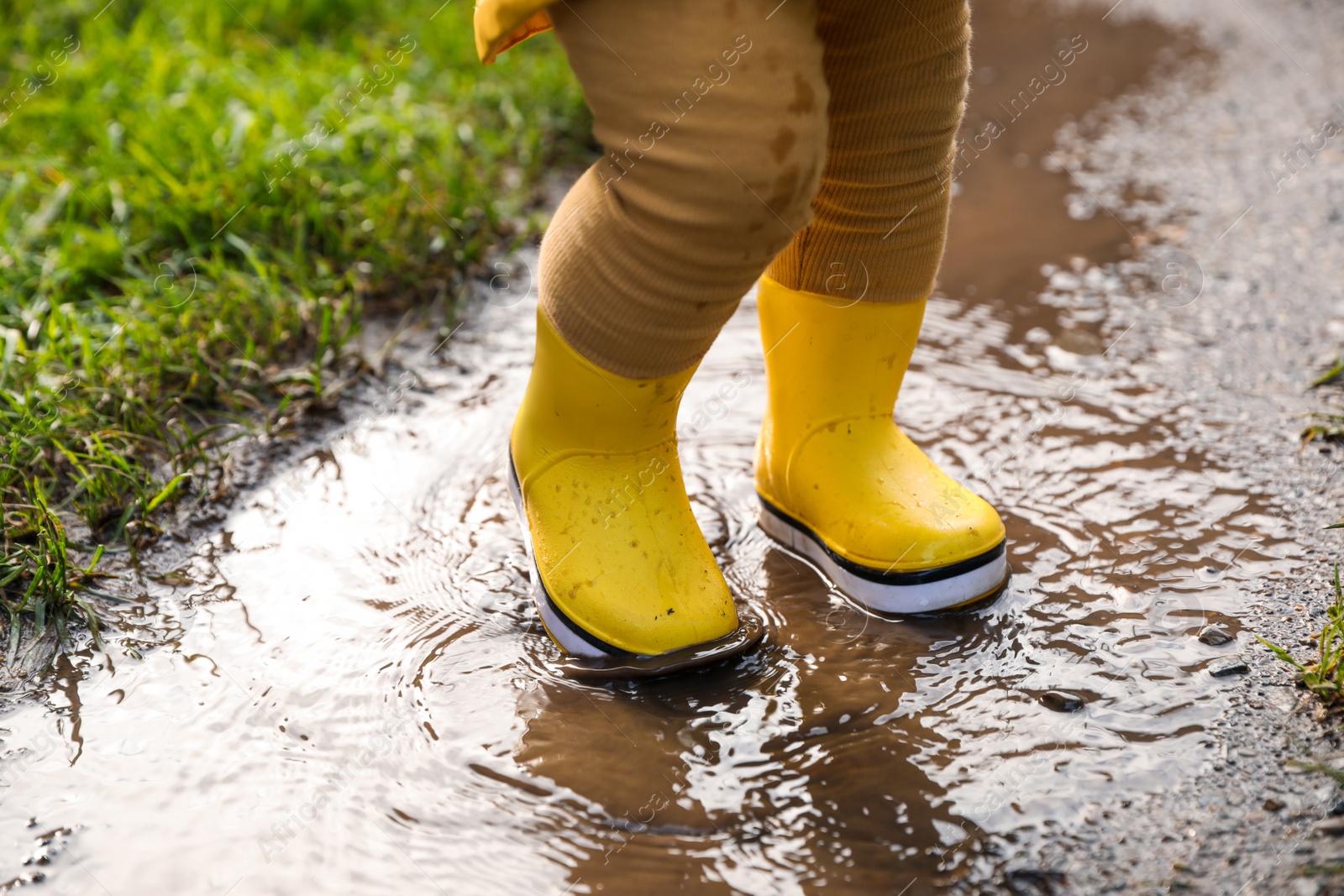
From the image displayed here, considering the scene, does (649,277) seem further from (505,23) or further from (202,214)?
(202,214)

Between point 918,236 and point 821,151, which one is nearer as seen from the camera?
point 821,151

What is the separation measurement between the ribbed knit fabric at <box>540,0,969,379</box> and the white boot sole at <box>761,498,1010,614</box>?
0.38m

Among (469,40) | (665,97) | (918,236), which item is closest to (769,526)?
(918,236)

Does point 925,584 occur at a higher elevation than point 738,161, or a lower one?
lower

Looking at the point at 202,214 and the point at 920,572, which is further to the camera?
the point at 202,214

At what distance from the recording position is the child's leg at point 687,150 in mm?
1025

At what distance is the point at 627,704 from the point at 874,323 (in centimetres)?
61

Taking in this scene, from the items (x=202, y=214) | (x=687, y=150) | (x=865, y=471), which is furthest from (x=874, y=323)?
(x=202, y=214)

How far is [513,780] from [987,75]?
289cm

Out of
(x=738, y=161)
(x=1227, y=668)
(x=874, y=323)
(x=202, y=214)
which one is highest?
(x=738, y=161)

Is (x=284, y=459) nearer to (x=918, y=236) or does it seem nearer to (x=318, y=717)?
(x=318, y=717)

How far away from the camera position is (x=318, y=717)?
1.28m

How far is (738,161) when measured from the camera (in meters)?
1.05

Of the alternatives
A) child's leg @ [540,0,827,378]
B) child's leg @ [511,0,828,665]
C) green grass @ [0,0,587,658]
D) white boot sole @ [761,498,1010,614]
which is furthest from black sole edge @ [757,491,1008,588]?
green grass @ [0,0,587,658]
